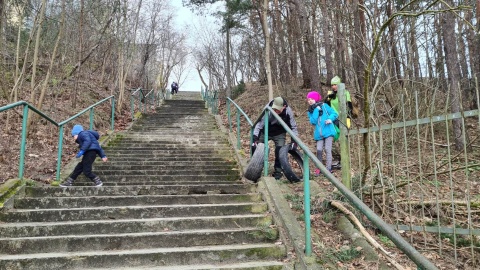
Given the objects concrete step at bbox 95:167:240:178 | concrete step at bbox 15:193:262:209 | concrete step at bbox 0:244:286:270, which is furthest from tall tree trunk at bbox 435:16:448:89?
concrete step at bbox 0:244:286:270

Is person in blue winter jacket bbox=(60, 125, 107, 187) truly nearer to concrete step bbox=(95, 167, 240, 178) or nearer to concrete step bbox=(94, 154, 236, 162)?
concrete step bbox=(95, 167, 240, 178)

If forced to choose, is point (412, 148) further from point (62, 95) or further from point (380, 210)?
point (62, 95)

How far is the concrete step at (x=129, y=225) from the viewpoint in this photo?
11.3 feet

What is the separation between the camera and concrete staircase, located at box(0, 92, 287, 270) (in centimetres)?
308

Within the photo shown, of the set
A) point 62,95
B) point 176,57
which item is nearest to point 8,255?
point 62,95

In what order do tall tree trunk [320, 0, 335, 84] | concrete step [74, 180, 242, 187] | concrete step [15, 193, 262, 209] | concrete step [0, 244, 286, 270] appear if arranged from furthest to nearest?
1. tall tree trunk [320, 0, 335, 84]
2. concrete step [74, 180, 242, 187]
3. concrete step [15, 193, 262, 209]
4. concrete step [0, 244, 286, 270]

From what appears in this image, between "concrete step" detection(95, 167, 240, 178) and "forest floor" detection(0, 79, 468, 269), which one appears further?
"concrete step" detection(95, 167, 240, 178)

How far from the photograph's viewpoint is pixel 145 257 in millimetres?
3086

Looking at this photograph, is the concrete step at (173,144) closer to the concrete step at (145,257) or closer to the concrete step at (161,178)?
the concrete step at (161,178)

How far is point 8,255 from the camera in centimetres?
312

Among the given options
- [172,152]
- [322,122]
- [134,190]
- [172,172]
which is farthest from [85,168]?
[322,122]

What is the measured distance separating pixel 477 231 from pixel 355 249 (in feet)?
3.37

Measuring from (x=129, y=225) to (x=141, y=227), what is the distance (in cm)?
12

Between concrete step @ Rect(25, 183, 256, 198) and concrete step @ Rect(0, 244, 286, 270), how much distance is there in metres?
1.26
